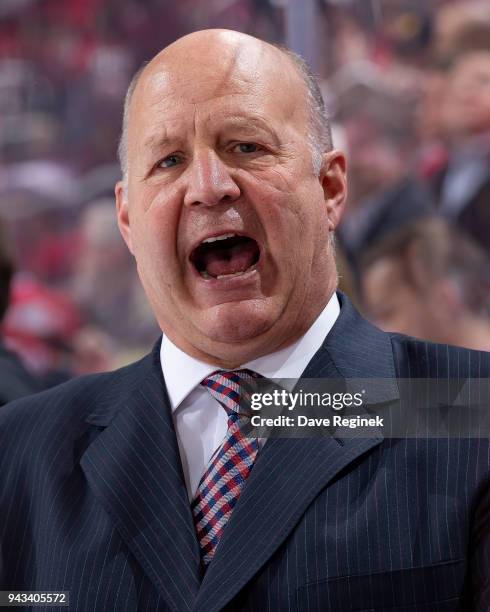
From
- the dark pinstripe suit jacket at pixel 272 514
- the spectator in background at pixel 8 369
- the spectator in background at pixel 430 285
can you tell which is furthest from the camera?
the spectator in background at pixel 430 285

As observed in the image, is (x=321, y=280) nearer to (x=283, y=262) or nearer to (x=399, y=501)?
(x=283, y=262)

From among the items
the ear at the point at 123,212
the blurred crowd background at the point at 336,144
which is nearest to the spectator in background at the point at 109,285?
the blurred crowd background at the point at 336,144

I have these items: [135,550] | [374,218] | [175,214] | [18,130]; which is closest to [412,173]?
[374,218]

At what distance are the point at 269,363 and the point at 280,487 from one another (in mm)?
132

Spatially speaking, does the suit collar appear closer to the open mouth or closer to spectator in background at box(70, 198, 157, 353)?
the open mouth

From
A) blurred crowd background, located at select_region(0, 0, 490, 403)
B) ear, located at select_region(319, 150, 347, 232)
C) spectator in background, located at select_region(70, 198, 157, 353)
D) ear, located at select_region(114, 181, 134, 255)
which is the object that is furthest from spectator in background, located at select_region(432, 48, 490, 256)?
ear, located at select_region(114, 181, 134, 255)

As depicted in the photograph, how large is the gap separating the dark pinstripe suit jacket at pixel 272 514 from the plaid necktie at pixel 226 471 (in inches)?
0.7

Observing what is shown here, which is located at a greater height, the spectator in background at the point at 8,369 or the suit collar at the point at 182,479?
the spectator in background at the point at 8,369

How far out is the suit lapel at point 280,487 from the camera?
0.78 m

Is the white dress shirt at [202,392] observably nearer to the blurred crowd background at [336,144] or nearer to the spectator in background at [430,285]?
the blurred crowd background at [336,144]

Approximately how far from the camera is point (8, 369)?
1280 mm

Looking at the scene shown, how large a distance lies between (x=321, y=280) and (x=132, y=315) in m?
1.11

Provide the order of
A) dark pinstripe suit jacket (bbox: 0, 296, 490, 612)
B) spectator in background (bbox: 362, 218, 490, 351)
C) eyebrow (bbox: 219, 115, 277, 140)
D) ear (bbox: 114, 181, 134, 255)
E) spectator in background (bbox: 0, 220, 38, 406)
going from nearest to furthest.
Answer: dark pinstripe suit jacket (bbox: 0, 296, 490, 612)
eyebrow (bbox: 219, 115, 277, 140)
ear (bbox: 114, 181, 134, 255)
spectator in background (bbox: 0, 220, 38, 406)
spectator in background (bbox: 362, 218, 490, 351)

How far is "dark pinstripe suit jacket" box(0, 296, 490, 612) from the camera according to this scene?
768 mm
